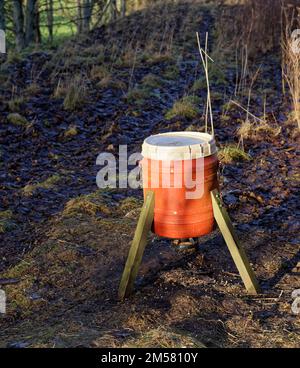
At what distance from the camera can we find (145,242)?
3.44m

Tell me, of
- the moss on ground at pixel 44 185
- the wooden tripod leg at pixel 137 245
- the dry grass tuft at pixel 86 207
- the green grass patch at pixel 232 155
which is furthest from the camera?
the green grass patch at pixel 232 155

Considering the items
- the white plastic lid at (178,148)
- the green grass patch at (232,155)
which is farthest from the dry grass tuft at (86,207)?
the green grass patch at (232,155)

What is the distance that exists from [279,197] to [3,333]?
2.97 m

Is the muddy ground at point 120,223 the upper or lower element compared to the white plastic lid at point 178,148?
lower

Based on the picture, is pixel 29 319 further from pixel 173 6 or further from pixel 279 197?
pixel 173 6

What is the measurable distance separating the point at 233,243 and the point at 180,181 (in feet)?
1.81

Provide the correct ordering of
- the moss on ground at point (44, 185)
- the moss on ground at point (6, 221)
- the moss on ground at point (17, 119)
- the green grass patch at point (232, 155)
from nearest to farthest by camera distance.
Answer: the moss on ground at point (6, 221) < the moss on ground at point (44, 185) < the green grass patch at point (232, 155) < the moss on ground at point (17, 119)

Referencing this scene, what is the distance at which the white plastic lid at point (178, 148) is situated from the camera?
3170 mm

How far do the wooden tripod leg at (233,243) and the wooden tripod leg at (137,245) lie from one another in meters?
0.40

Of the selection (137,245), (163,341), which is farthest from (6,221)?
(163,341)

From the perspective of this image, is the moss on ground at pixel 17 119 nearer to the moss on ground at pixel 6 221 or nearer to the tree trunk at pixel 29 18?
the moss on ground at pixel 6 221

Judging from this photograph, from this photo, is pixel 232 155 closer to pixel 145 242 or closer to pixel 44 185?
pixel 44 185

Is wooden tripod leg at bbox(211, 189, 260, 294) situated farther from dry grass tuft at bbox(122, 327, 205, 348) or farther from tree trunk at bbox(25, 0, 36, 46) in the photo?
tree trunk at bbox(25, 0, 36, 46)
